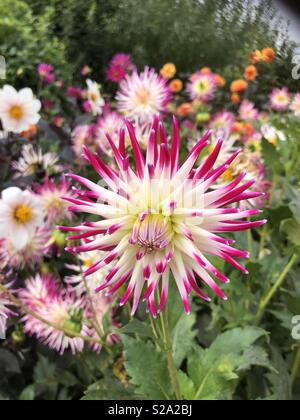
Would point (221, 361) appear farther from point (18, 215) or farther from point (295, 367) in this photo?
point (18, 215)

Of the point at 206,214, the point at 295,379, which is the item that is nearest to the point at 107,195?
Answer: the point at 206,214

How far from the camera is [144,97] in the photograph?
35.6 inches

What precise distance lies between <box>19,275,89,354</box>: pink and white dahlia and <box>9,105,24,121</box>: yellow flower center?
0.28 metres

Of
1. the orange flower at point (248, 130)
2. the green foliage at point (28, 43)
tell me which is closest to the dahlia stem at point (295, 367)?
the orange flower at point (248, 130)

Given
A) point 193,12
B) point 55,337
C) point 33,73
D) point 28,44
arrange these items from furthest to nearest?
point 28,44 → point 33,73 → point 193,12 → point 55,337

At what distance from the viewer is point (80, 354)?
0.79 metres

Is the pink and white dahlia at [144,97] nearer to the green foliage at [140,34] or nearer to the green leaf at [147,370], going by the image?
the green leaf at [147,370]

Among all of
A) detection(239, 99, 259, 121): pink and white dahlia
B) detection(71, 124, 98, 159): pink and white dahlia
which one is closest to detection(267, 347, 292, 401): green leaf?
detection(71, 124, 98, 159): pink and white dahlia

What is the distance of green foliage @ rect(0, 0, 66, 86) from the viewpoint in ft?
8.34

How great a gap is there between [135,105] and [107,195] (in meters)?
0.56

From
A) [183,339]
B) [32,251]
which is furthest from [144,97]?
[183,339]

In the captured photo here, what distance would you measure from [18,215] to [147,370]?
10.0 inches

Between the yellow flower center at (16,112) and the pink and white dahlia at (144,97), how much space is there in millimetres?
179
